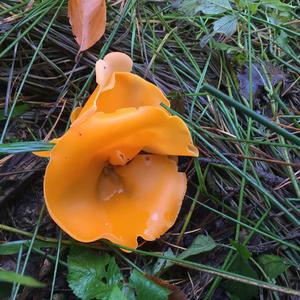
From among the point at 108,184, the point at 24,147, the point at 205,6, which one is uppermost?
the point at 205,6

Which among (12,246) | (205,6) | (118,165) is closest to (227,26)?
(205,6)

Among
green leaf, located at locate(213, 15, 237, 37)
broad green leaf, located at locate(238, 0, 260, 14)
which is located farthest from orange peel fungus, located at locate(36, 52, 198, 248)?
broad green leaf, located at locate(238, 0, 260, 14)

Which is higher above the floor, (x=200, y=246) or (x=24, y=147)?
(x=24, y=147)

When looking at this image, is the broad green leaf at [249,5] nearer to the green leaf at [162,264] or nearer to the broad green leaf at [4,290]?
the green leaf at [162,264]

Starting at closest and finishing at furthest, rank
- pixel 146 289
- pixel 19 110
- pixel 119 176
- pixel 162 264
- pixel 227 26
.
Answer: pixel 146 289
pixel 162 264
pixel 119 176
pixel 19 110
pixel 227 26

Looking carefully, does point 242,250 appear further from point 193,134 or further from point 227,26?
point 227,26

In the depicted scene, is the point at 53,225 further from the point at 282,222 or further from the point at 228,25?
the point at 228,25

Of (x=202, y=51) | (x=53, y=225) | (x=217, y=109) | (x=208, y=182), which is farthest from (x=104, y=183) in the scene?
(x=202, y=51)

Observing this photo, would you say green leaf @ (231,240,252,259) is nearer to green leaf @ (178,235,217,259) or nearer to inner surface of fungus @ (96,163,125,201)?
green leaf @ (178,235,217,259)

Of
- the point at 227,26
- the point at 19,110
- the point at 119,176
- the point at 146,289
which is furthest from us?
the point at 227,26
